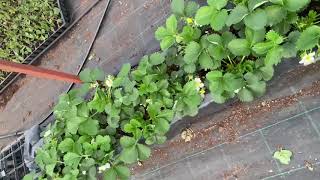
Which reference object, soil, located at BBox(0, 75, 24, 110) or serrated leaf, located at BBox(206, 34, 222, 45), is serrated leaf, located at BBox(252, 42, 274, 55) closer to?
serrated leaf, located at BBox(206, 34, 222, 45)

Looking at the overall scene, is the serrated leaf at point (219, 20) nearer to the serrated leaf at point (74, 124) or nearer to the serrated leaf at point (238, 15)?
the serrated leaf at point (238, 15)

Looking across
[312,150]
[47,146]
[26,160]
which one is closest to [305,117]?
[312,150]

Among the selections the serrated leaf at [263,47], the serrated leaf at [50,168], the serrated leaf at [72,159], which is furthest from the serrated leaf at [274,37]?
the serrated leaf at [50,168]

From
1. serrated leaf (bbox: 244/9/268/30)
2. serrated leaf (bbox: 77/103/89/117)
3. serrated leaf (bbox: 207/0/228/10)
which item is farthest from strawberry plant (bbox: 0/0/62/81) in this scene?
serrated leaf (bbox: 244/9/268/30)

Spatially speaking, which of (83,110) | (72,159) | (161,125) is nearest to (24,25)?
(83,110)

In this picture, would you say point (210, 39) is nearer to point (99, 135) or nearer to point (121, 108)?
point (121, 108)

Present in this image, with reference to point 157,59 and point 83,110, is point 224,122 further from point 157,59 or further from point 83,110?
point 83,110
